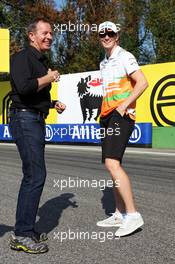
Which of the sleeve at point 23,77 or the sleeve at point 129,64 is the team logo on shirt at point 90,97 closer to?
the sleeve at point 129,64

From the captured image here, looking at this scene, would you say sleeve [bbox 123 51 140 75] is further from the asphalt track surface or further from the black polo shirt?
the asphalt track surface

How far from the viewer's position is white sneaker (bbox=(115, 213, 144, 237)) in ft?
14.3

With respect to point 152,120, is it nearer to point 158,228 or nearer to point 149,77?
point 149,77

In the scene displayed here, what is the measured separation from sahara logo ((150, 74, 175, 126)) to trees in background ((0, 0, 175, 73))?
1388cm

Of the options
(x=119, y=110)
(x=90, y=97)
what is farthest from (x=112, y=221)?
(x=90, y=97)

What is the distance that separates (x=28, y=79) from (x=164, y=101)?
666 inches

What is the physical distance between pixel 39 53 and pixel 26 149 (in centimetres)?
81

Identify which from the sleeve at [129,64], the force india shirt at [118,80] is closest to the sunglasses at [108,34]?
the force india shirt at [118,80]

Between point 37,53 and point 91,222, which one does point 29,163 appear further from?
point 91,222

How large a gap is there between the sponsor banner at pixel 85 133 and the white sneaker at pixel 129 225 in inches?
590

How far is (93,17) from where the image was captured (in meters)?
36.2

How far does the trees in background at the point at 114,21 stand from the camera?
34.4 m

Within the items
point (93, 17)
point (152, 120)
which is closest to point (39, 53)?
point (152, 120)

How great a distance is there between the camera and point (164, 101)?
20219 mm
